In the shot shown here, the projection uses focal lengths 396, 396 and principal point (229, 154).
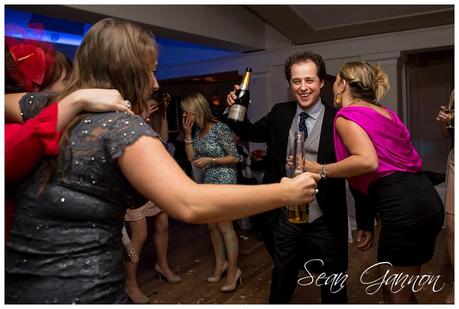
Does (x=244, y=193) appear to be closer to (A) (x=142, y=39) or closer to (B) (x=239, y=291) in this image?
(A) (x=142, y=39)

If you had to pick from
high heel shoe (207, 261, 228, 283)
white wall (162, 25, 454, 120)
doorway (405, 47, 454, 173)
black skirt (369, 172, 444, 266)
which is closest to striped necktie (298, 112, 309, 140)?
black skirt (369, 172, 444, 266)

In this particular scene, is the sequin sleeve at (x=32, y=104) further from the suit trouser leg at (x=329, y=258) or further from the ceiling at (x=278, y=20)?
the ceiling at (x=278, y=20)

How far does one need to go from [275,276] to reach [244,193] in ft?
4.27

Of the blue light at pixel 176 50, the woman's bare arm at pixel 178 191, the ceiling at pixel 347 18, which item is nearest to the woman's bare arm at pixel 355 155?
the woman's bare arm at pixel 178 191

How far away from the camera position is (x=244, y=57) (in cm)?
533

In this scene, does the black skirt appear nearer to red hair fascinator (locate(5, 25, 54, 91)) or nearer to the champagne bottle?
the champagne bottle

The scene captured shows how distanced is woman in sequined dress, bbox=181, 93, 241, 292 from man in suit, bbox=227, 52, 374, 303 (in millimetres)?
725

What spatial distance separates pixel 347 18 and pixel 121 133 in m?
3.87

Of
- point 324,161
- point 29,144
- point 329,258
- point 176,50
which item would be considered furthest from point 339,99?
point 176,50

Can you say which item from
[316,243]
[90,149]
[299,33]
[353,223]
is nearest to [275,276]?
Result: [316,243]

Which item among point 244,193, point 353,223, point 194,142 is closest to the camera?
point 244,193

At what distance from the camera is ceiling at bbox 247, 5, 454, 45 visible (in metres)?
3.88

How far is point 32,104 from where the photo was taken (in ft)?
3.39

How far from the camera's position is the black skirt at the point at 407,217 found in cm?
172
